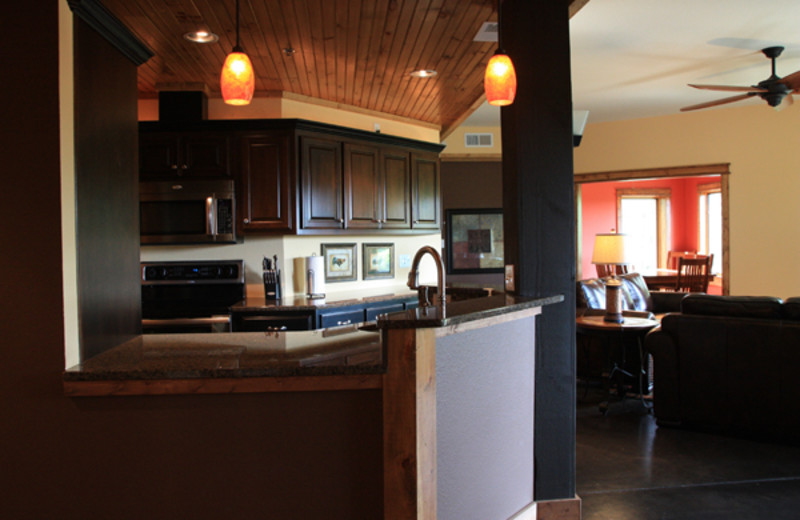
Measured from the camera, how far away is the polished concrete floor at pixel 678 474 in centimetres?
272

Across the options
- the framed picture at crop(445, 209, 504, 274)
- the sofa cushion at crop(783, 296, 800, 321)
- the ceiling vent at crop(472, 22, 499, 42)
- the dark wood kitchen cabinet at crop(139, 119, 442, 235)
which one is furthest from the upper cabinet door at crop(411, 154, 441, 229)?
the sofa cushion at crop(783, 296, 800, 321)

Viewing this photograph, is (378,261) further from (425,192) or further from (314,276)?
(314,276)

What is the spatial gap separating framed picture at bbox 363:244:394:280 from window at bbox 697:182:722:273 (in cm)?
742

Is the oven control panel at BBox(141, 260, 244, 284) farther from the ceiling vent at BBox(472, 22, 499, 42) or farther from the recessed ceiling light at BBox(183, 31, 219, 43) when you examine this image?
the ceiling vent at BBox(472, 22, 499, 42)

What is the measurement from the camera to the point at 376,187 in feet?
16.4

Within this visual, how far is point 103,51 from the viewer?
206 centimetres

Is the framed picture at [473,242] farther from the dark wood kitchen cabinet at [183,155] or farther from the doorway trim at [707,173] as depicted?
the dark wood kitchen cabinet at [183,155]

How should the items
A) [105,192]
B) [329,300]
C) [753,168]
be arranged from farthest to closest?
[753,168], [329,300], [105,192]

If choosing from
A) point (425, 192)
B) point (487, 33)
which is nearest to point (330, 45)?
point (487, 33)

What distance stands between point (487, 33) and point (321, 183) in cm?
185

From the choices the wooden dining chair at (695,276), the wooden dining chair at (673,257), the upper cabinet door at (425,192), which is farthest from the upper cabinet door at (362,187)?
the wooden dining chair at (673,257)

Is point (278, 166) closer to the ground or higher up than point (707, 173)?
closer to the ground

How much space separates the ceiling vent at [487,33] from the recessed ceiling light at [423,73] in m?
0.69

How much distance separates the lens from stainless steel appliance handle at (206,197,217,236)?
427 centimetres
